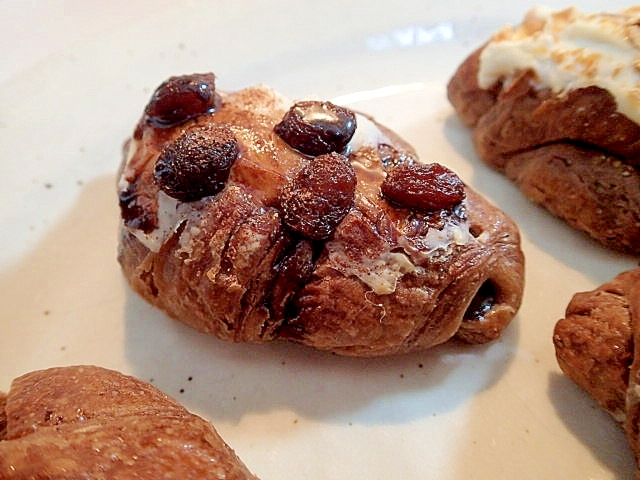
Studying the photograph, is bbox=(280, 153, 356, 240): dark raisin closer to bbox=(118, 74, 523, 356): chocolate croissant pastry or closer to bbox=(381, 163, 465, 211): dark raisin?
bbox=(118, 74, 523, 356): chocolate croissant pastry

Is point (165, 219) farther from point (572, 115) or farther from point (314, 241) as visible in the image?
point (572, 115)

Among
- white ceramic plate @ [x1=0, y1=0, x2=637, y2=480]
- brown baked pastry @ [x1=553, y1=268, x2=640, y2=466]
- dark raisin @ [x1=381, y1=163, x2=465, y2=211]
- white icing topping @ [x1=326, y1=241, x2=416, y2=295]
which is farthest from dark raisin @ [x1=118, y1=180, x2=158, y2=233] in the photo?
brown baked pastry @ [x1=553, y1=268, x2=640, y2=466]

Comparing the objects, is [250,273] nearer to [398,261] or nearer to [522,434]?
[398,261]

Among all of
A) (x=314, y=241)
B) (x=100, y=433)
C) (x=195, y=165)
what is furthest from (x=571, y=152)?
(x=100, y=433)

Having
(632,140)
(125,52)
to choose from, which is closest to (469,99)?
(632,140)

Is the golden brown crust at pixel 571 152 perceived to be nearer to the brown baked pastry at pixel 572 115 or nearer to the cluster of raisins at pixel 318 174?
the brown baked pastry at pixel 572 115

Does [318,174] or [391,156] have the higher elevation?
[318,174]

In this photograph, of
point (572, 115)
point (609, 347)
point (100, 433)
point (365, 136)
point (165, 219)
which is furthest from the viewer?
point (572, 115)

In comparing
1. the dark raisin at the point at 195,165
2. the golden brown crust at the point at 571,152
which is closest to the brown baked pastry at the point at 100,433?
the dark raisin at the point at 195,165
